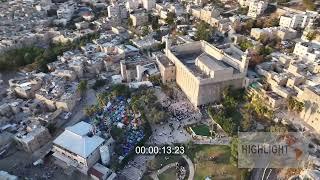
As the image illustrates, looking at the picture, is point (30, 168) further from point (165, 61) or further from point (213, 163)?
point (165, 61)

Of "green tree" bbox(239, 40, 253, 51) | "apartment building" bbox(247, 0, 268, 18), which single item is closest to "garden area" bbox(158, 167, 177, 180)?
"green tree" bbox(239, 40, 253, 51)

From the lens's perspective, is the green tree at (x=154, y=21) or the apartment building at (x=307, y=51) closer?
the apartment building at (x=307, y=51)

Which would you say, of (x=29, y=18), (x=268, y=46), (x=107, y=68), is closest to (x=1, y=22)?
(x=29, y=18)

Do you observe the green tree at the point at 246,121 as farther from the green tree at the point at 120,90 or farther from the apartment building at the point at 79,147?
the apartment building at the point at 79,147

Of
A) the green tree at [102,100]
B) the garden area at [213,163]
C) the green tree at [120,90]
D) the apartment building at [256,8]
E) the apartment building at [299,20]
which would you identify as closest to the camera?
the garden area at [213,163]

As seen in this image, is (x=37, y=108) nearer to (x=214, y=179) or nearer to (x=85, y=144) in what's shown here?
(x=85, y=144)

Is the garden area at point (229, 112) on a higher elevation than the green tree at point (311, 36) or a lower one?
lower

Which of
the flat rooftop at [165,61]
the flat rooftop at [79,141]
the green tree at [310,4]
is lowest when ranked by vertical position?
the flat rooftop at [79,141]

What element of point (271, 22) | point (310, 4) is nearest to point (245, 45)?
point (271, 22)

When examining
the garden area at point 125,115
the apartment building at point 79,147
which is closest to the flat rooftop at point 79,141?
the apartment building at point 79,147
